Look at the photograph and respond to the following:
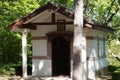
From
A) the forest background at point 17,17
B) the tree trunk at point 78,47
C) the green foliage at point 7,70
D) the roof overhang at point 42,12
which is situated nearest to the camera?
the tree trunk at point 78,47

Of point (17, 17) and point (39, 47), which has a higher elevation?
point (17, 17)

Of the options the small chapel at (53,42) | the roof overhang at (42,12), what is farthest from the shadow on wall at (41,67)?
the roof overhang at (42,12)

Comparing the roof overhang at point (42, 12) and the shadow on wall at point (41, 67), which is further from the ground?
the roof overhang at point (42, 12)

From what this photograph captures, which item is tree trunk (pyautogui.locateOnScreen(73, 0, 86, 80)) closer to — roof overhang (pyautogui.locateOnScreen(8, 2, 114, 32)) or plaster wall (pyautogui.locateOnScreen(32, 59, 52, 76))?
roof overhang (pyautogui.locateOnScreen(8, 2, 114, 32))

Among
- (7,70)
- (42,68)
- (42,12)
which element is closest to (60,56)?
(42,68)

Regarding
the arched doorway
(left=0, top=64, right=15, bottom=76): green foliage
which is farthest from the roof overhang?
(left=0, top=64, right=15, bottom=76): green foliage

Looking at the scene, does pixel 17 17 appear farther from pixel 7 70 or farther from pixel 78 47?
pixel 78 47

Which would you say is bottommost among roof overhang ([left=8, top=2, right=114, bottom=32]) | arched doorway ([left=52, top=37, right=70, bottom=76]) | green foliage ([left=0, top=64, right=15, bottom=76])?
green foliage ([left=0, top=64, right=15, bottom=76])

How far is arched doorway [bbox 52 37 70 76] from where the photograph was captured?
20.1 metres

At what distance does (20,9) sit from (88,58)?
8638 mm

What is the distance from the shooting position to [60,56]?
809 inches

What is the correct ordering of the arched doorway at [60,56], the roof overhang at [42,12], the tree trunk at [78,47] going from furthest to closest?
the arched doorway at [60,56] → the roof overhang at [42,12] → the tree trunk at [78,47]

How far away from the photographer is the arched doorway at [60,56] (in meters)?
20.1

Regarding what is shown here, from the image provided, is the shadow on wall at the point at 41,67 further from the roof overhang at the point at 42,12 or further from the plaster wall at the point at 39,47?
the roof overhang at the point at 42,12
